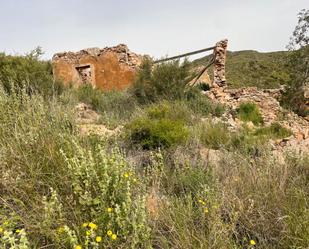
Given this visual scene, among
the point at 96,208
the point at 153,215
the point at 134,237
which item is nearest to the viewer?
the point at 134,237

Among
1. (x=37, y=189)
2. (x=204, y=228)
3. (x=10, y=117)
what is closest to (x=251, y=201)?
(x=204, y=228)

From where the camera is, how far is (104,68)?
12633 mm

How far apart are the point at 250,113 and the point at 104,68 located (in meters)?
6.87

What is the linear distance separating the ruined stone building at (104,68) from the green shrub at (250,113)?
17.0 feet

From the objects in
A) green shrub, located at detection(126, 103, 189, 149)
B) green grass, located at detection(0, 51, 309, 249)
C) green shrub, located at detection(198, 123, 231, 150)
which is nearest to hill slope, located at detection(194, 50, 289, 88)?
green shrub, located at detection(198, 123, 231, 150)

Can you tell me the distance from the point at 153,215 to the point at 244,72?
87.5 feet

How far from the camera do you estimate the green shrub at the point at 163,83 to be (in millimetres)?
8047

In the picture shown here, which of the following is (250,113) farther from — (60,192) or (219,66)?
(60,192)

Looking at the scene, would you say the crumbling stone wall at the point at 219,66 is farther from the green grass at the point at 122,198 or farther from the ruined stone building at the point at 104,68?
the green grass at the point at 122,198

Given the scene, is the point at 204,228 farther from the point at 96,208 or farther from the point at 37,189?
the point at 37,189

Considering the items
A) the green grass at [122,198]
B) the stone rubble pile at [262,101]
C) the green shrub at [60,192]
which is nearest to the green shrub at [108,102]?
the stone rubble pile at [262,101]

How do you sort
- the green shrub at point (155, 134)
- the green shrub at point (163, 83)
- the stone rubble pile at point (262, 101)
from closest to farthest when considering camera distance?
the green shrub at point (155, 134) → the green shrub at point (163, 83) → the stone rubble pile at point (262, 101)

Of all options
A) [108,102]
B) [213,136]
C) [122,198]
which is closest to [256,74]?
[108,102]

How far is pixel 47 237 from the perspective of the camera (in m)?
1.77
